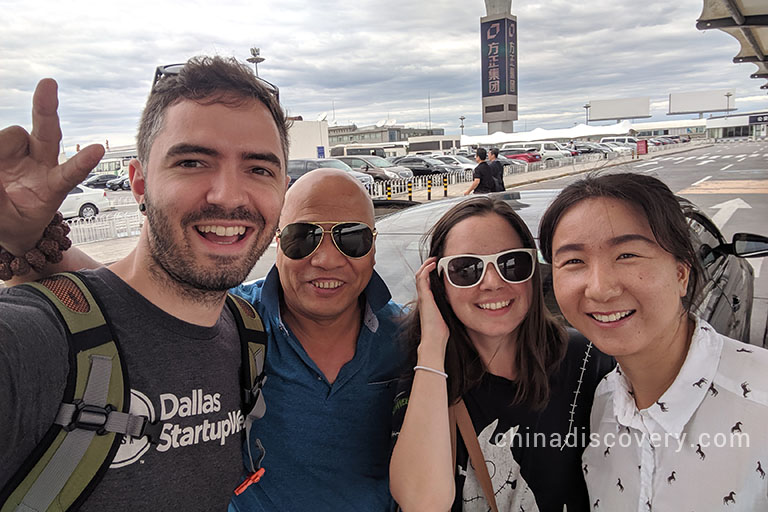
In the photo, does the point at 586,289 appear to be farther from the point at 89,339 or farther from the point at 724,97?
the point at 724,97

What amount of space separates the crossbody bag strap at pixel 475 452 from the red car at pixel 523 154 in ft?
118

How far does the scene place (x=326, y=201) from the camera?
1.97m

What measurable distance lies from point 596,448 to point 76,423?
1.39 m

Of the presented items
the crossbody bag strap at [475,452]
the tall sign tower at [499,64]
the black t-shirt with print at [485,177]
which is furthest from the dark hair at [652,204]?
the tall sign tower at [499,64]

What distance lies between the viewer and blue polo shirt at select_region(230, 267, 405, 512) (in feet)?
5.69

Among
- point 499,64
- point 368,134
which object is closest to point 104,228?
point 499,64

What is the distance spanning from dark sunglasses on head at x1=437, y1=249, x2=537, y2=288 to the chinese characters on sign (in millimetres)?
53851

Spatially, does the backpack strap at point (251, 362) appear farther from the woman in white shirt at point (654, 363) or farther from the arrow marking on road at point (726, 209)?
the arrow marking on road at point (726, 209)

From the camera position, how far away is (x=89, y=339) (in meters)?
1.13

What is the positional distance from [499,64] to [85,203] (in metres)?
43.8

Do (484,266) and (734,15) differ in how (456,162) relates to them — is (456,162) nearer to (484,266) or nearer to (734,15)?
(734,15)

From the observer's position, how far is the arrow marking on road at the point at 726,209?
11.2m

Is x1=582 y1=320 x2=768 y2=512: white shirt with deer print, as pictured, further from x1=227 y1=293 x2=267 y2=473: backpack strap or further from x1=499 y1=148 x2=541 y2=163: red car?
x1=499 y1=148 x2=541 y2=163: red car

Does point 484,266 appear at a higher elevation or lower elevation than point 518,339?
higher
